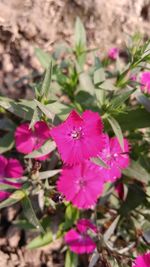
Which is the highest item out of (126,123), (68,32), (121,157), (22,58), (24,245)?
(68,32)

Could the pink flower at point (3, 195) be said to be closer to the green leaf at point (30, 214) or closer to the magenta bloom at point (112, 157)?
the green leaf at point (30, 214)

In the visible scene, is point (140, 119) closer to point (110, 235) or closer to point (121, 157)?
point (121, 157)

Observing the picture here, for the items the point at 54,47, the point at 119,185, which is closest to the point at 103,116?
the point at 119,185

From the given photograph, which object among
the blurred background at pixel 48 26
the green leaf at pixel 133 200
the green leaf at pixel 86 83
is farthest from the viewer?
the blurred background at pixel 48 26

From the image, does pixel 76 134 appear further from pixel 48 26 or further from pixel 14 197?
pixel 48 26

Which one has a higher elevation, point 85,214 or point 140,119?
point 140,119

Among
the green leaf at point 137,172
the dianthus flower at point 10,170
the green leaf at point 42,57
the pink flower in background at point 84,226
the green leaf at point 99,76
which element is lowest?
the pink flower in background at point 84,226

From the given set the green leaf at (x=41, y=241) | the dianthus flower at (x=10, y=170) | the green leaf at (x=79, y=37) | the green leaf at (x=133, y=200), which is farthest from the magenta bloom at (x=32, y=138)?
the green leaf at (x=79, y=37)

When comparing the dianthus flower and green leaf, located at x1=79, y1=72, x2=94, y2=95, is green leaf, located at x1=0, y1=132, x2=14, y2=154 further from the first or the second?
green leaf, located at x1=79, y1=72, x2=94, y2=95
